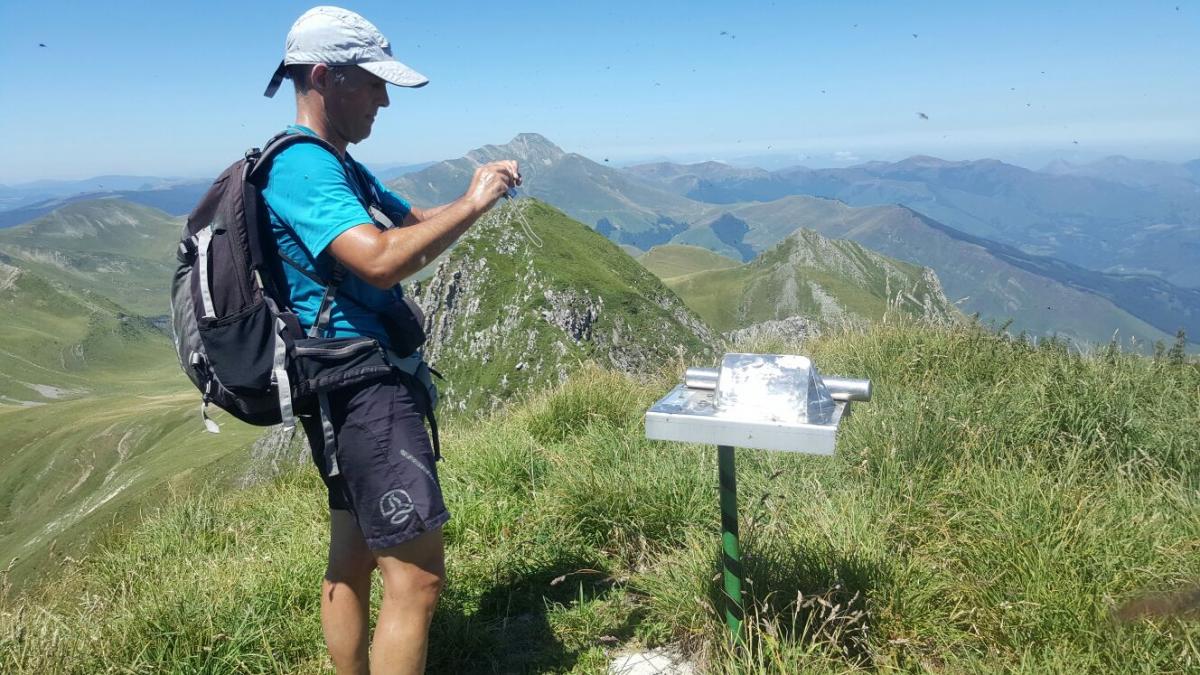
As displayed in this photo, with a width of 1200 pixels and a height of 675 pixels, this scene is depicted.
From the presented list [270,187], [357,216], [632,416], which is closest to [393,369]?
[357,216]

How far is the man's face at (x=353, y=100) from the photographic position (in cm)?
279

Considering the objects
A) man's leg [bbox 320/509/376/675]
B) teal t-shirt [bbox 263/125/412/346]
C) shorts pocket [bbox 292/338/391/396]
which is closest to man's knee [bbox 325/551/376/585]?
man's leg [bbox 320/509/376/675]

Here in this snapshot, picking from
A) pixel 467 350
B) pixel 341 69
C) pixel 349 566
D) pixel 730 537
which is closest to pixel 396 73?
pixel 341 69

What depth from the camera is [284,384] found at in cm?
262

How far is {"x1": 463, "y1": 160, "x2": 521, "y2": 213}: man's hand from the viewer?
288 cm

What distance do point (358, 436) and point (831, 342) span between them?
7237 mm

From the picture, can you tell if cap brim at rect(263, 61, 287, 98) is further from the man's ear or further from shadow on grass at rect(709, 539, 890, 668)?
shadow on grass at rect(709, 539, 890, 668)

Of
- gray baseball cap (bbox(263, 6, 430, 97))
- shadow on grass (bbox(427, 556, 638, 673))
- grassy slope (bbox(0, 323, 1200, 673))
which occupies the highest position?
gray baseball cap (bbox(263, 6, 430, 97))

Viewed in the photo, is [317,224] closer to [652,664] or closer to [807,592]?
[652,664]

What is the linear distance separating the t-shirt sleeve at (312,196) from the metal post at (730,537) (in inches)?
69.9

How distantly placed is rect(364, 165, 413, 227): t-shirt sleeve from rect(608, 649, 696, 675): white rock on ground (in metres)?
2.48

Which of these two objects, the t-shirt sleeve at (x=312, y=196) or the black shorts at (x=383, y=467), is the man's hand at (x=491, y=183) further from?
the black shorts at (x=383, y=467)

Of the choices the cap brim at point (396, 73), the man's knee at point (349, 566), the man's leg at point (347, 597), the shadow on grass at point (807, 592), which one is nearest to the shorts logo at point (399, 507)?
the man's leg at point (347, 597)

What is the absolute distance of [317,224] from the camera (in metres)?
2.52
